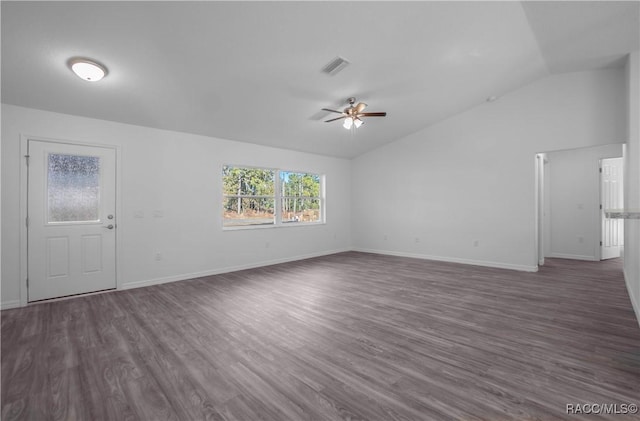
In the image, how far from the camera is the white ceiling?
100 inches

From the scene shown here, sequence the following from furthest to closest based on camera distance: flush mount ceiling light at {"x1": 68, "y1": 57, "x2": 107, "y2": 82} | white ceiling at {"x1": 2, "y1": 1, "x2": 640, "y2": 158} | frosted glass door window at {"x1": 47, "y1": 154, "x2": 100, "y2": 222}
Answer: frosted glass door window at {"x1": 47, "y1": 154, "x2": 100, "y2": 222} → flush mount ceiling light at {"x1": 68, "y1": 57, "x2": 107, "y2": 82} → white ceiling at {"x1": 2, "y1": 1, "x2": 640, "y2": 158}

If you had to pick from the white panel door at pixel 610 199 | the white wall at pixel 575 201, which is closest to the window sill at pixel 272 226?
the white wall at pixel 575 201

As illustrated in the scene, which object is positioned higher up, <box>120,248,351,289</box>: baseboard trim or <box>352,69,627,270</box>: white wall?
<box>352,69,627,270</box>: white wall

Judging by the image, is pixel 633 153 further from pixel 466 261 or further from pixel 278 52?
pixel 278 52

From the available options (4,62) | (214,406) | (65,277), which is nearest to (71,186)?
(65,277)

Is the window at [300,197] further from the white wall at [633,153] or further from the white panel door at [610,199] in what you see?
the white panel door at [610,199]

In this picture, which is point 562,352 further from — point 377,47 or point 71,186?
point 71,186

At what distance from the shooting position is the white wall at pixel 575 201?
6.08 meters

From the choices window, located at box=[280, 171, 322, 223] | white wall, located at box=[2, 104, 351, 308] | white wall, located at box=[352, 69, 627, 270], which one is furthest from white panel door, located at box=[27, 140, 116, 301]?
white wall, located at box=[352, 69, 627, 270]

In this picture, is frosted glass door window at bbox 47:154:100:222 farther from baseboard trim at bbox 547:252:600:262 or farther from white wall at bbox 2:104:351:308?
baseboard trim at bbox 547:252:600:262

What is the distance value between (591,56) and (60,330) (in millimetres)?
7594

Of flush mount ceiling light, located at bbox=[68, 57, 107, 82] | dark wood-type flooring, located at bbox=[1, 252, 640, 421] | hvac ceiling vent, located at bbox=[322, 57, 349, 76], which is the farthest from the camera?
hvac ceiling vent, located at bbox=[322, 57, 349, 76]

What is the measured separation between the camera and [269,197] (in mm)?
6078

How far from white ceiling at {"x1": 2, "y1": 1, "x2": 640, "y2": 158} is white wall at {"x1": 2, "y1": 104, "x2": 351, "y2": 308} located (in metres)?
0.25
